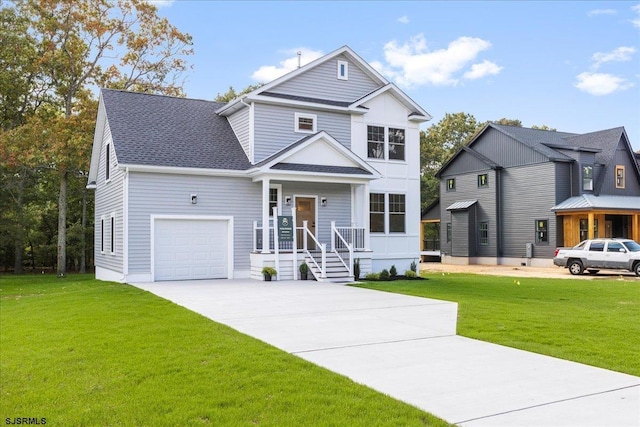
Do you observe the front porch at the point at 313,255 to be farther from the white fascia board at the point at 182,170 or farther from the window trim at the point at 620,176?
the window trim at the point at 620,176

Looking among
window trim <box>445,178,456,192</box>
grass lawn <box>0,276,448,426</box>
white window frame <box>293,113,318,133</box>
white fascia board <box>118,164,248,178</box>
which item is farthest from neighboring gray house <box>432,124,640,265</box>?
grass lawn <box>0,276,448,426</box>

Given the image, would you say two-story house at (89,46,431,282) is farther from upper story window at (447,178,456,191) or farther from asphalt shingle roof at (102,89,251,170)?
upper story window at (447,178,456,191)

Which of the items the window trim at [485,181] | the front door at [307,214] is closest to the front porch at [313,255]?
the front door at [307,214]

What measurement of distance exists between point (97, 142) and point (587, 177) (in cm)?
2534

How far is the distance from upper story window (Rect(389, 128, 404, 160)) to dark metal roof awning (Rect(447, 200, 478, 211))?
1448 centimetres

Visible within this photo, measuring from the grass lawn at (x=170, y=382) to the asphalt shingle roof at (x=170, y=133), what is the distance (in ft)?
30.6

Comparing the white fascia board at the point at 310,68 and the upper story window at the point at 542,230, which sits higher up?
the white fascia board at the point at 310,68

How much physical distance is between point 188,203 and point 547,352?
42.3 feet

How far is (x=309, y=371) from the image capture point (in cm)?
592

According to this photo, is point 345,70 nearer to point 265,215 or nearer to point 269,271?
point 265,215

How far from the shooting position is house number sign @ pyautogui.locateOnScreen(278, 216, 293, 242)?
17516 millimetres

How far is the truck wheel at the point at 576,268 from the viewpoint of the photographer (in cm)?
2444

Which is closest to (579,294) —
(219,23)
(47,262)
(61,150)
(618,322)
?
(618,322)

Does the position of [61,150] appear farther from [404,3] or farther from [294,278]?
[404,3]
